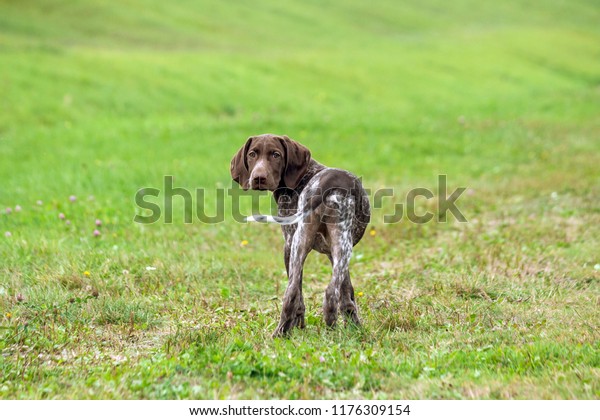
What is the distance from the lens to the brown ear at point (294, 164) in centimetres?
702

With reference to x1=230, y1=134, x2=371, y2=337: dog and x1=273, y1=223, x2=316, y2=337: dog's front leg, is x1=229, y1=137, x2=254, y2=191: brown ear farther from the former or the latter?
x1=273, y1=223, x2=316, y2=337: dog's front leg

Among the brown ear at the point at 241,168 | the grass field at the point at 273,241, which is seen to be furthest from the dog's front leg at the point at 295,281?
the brown ear at the point at 241,168

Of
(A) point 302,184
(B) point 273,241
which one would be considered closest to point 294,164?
(A) point 302,184

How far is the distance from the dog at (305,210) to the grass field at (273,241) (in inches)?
12.4

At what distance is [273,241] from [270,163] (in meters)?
4.82

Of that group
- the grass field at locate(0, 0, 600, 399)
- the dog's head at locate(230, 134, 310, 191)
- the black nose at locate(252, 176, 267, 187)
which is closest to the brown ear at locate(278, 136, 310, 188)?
the dog's head at locate(230, 134, 310, 191)

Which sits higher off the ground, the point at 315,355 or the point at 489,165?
the point at 315,355

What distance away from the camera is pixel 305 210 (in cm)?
678

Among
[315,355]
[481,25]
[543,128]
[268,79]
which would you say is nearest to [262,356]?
[315,355]

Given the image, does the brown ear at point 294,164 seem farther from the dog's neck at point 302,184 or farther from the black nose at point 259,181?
the black nose at point 259,181

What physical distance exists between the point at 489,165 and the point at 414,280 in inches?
428

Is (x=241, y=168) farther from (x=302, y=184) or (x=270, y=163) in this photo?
(x=302, y=184)

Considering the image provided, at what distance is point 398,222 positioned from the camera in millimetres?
12820

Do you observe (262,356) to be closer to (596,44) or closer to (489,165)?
(489,165)
